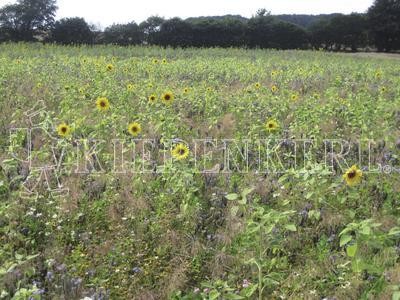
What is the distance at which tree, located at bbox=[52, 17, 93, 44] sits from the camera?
109ft

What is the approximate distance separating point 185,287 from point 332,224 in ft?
3.81

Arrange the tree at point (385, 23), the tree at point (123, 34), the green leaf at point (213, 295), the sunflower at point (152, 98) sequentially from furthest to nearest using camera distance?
1. the tree at point (385, 23)
2. the tree at point (123, 34)
3. the sunflower at point (152, 98)
4. the green leaf at point (213, 295)

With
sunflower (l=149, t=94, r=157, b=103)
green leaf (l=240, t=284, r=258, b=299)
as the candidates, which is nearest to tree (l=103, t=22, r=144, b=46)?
sunflower (l=149, t=94, r=157, b=103)

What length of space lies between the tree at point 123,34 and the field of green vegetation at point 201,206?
28741 millimetres

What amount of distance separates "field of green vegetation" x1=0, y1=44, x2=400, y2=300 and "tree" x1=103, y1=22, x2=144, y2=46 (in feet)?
94.3

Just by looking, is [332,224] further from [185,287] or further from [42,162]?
[42,162]

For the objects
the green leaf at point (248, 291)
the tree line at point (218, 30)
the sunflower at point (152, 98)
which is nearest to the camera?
the green leaf at point (248, 291)

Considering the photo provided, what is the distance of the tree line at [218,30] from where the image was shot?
3422 cm

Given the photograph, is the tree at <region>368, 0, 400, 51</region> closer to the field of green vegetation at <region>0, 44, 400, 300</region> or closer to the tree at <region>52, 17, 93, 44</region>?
the tree at <region>52, 17, 93, 44</region>

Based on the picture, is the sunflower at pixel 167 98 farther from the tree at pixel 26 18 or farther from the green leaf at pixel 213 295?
the tree at pixel 26 18

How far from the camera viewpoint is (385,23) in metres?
41.4

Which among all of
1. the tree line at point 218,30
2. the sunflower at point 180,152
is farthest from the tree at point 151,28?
the sunflower at point 180,152

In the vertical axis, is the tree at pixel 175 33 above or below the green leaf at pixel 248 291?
above

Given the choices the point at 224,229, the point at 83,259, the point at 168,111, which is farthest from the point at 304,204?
the point at 168,111
